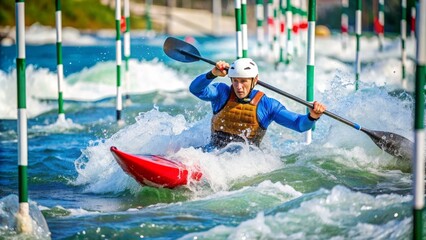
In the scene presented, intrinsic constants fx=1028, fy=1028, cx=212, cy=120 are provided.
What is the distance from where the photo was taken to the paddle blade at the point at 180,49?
9.55 meters

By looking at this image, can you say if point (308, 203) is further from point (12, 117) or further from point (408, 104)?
point (12, 117)

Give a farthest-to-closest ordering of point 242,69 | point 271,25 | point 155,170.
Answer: point 271,25, point 242,69, point 155,170

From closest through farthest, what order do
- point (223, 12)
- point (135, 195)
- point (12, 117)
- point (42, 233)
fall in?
point (42, 233)
point (135, 195)
point (12, 117)
point (223, 12)

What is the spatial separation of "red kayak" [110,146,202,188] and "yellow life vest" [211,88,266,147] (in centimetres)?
59

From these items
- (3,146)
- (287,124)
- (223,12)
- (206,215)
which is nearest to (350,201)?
(206,215)

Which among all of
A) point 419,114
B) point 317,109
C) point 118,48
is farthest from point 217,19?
point 419,114

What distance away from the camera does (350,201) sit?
7.10 metres

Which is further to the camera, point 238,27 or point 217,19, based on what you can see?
point 217,19

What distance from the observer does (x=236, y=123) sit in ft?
28.6

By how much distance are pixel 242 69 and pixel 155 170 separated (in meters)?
1.13

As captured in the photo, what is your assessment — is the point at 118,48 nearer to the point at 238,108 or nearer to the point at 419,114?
the point at 238,108

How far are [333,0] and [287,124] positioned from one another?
40538 mm

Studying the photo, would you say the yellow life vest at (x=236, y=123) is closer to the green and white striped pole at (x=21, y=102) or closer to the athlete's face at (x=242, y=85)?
the athlete's face at (x=242, y=85)

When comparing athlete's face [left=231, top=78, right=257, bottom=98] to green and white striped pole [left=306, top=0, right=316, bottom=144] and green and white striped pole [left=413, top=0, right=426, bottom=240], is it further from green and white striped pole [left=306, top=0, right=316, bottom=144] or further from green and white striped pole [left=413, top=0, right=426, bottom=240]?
green and white striped pole [left=413, top=0, right=426, bottom=240]
